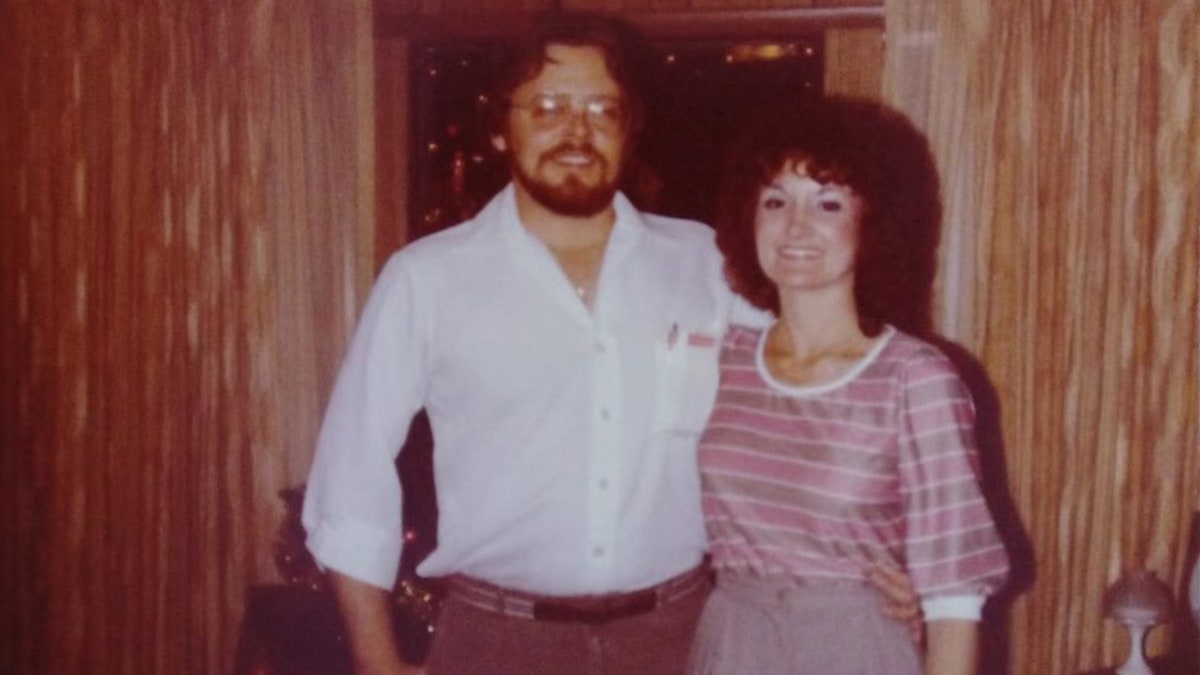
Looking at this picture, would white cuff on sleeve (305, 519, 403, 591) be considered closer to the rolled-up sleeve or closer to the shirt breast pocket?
the rolled-up sleeve

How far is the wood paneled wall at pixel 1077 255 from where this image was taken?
2.31 m

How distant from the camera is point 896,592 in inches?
63.7

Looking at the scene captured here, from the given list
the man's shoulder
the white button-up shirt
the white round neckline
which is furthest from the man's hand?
the man's shoulder

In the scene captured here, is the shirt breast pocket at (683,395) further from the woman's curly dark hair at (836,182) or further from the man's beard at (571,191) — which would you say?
the man's beard at (571,191)

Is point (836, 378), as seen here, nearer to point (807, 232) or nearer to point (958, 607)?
point (807, 232)

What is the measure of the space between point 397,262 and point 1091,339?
4.44 ft

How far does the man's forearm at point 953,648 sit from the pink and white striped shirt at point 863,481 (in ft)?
0.14

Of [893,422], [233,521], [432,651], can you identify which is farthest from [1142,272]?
[233,521]

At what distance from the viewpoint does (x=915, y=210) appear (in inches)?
92.9

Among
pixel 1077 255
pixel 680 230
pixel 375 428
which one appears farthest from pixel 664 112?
pixel 375 428

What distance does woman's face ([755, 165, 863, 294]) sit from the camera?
172 cm

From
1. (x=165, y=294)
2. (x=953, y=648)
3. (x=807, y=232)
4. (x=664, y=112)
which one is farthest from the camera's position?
(x=165, y=294)

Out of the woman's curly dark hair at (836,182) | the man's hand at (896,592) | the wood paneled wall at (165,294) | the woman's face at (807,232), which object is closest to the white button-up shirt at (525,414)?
the woman's curly dark hair at (836,182)

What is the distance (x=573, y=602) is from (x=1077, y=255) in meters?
1.22
